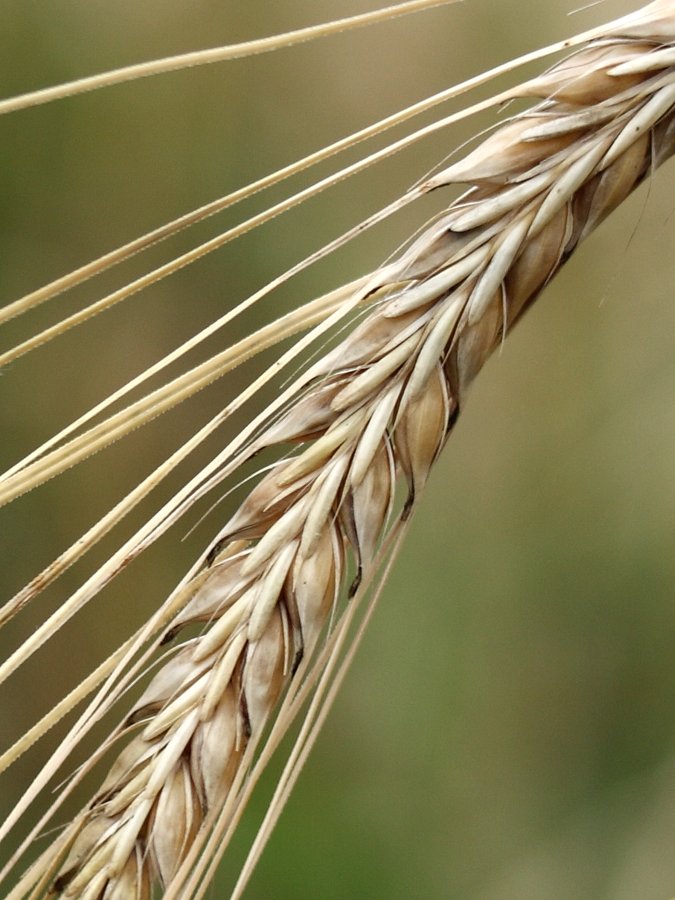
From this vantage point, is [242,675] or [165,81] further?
[165,81]

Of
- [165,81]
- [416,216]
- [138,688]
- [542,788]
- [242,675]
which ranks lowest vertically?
[542,788]

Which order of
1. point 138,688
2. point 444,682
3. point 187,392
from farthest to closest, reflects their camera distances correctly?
point 444,682 → point 138,688 → point 187,392

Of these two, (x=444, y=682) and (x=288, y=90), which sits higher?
(x=288, y=90)

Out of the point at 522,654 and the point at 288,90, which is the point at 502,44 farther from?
the point at 522,654

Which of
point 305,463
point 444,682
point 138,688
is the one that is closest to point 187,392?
point 305,463

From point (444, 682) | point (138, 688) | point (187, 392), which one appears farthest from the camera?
point (444, 682)

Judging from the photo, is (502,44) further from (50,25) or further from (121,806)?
(121,806)
